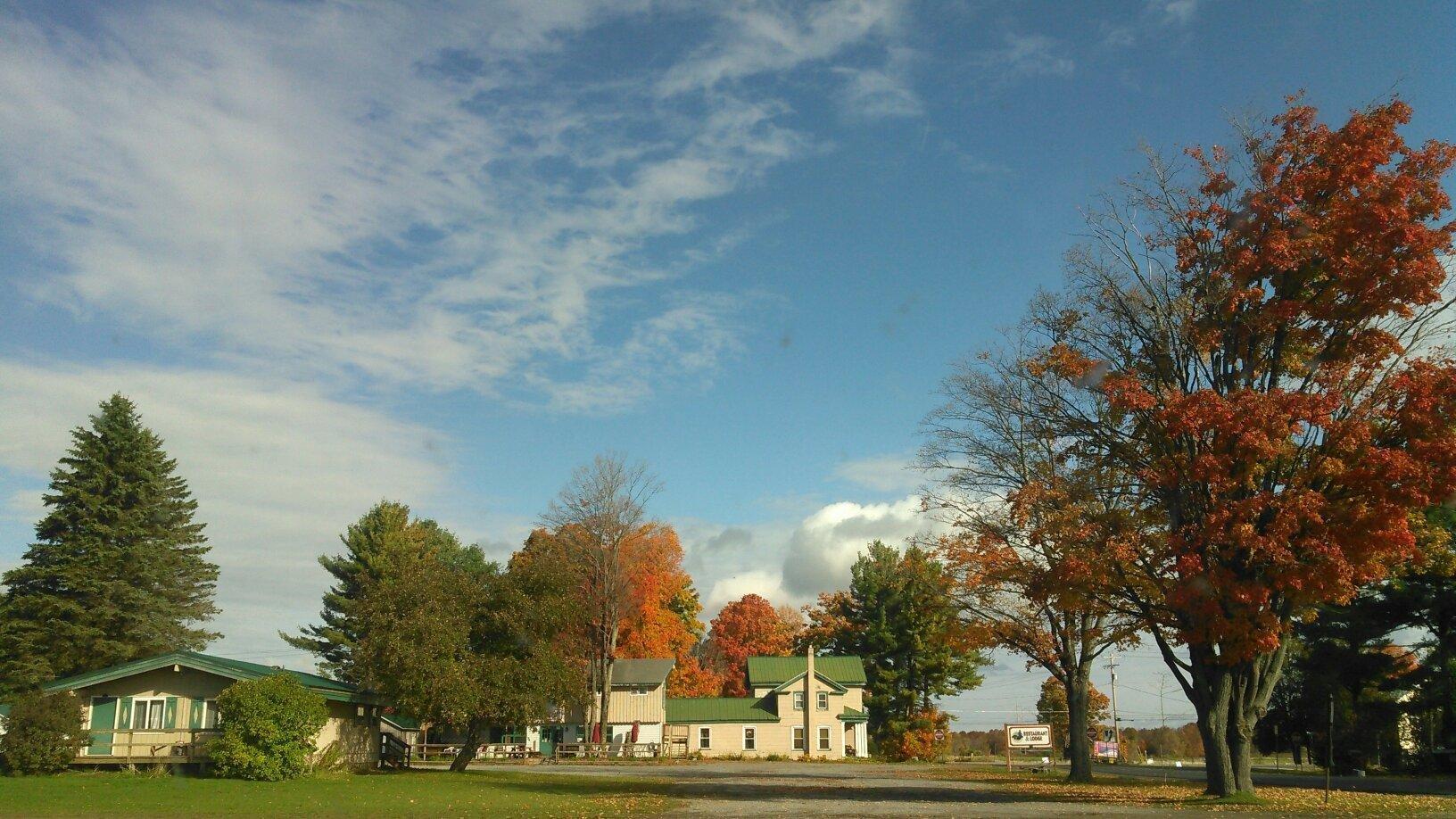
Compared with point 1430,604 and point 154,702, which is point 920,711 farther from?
point 154,702

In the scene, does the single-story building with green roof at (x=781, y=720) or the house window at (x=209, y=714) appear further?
the single-story building with green roof at (x=781, y=720)

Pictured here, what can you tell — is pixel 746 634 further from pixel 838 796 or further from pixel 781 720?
pixel 838 796

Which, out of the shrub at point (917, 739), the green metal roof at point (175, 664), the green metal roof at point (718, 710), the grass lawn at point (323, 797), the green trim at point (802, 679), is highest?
the green metal roof at point (175, 664)

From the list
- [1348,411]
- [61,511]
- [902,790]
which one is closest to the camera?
[1348,411]

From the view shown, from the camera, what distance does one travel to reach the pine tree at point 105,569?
46.2 meters

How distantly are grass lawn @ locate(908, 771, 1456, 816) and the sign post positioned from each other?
9.87m

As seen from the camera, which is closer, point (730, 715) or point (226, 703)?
point (226, 703)

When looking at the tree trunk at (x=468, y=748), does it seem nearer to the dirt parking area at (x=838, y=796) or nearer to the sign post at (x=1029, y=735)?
the dirt parking area at (x=838, y=796)

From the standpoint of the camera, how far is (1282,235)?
23016 millimetres

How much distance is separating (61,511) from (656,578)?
33377mm

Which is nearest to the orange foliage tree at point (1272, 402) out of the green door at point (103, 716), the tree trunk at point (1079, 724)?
the tree trunk at point (1079, 724)

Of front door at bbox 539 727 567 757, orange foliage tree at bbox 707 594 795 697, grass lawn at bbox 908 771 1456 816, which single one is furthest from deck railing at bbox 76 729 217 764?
orange foliage tree at bbox 707 594 795 697

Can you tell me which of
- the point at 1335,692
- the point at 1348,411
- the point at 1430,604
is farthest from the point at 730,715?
the point at 1348,411

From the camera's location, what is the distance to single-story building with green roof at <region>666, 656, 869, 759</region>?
61156mm
